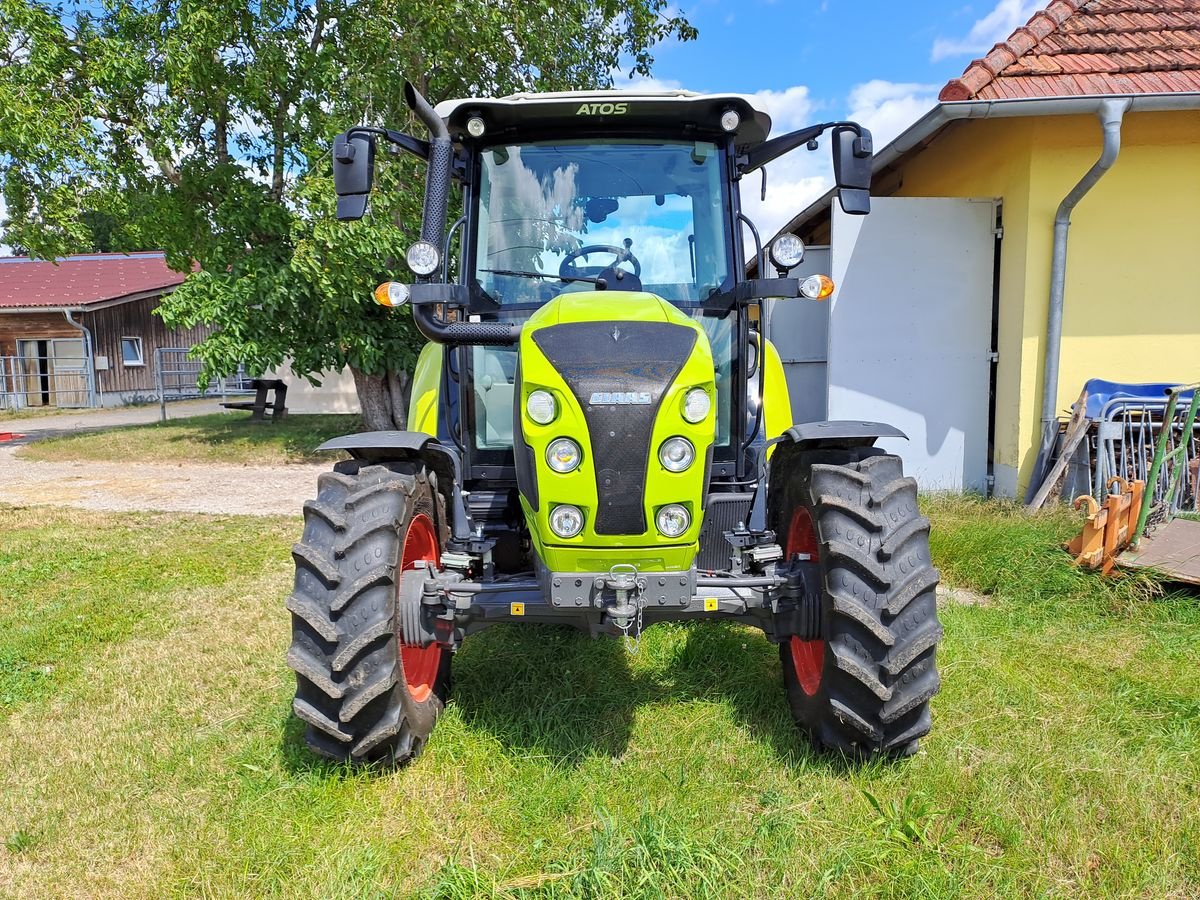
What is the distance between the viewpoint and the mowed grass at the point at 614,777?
236 centimetres

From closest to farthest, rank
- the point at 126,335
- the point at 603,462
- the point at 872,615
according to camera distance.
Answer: the point at 603,462 < the point at 872,615 < the point at 126,335

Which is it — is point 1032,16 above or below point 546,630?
above

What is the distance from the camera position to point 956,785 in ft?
9.04

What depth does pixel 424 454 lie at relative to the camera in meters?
→ 3.23

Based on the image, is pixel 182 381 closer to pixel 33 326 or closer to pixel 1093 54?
pixel 33 326

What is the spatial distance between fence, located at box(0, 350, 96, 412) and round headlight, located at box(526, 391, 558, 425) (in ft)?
78.1

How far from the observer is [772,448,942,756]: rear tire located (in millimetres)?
2664

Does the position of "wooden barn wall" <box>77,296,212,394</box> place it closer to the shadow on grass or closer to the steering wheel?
the shadow on grass

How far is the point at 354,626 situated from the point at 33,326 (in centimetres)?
2476

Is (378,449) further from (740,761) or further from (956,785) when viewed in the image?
(956,785)

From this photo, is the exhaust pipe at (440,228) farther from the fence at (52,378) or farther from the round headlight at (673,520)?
the fence at (52,378)

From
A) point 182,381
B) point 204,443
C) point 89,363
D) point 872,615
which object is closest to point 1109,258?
point 872,615

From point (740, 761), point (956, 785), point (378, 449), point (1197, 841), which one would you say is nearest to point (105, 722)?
point (378, 449)

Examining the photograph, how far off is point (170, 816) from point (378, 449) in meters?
1.34
